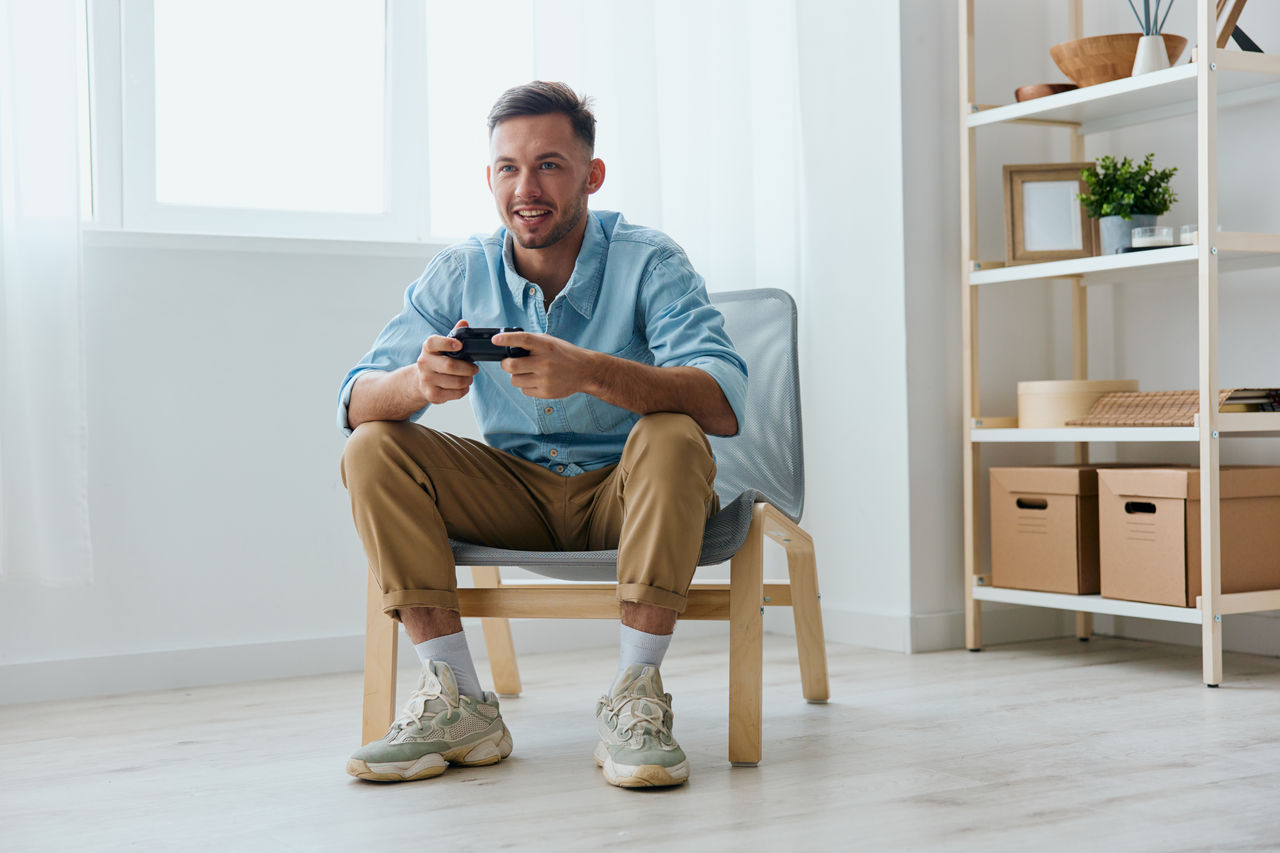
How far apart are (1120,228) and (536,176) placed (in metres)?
1.21

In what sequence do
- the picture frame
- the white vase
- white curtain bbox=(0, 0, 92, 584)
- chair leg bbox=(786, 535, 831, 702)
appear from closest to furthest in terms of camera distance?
1. chair leg bbox=(786, 535, 831, 702)
2. white curtain bbox=(0, 0, 92, 584)
3. the white vase
4. the picture frame

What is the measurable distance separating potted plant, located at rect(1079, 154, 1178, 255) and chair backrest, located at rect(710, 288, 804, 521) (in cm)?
72

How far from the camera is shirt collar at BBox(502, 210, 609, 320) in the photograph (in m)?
1.81

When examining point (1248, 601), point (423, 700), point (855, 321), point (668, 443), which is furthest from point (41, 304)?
point (1248, 601)

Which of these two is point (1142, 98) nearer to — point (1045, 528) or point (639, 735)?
point (1045, 528)

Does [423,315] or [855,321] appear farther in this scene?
[855,321]

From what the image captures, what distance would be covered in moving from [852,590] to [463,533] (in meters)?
1.23

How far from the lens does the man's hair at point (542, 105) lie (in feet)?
5.84

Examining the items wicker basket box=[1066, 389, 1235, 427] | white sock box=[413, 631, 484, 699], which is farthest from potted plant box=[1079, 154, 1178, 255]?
white sock box=[413, 631, 484, 699]

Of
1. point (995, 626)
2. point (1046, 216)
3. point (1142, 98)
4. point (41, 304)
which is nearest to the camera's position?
point (41, 304)

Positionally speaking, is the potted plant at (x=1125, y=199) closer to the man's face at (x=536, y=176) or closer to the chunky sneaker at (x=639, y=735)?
the man's face at (x=536, y=176)

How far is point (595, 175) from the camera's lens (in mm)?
1900

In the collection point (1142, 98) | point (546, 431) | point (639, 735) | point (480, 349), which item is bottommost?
point (639, 735)

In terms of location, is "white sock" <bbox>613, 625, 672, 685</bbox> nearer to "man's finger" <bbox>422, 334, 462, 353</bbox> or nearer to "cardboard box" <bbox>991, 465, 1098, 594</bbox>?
"man's finger" <bbox>422, 334, 462, 353</bbox>
